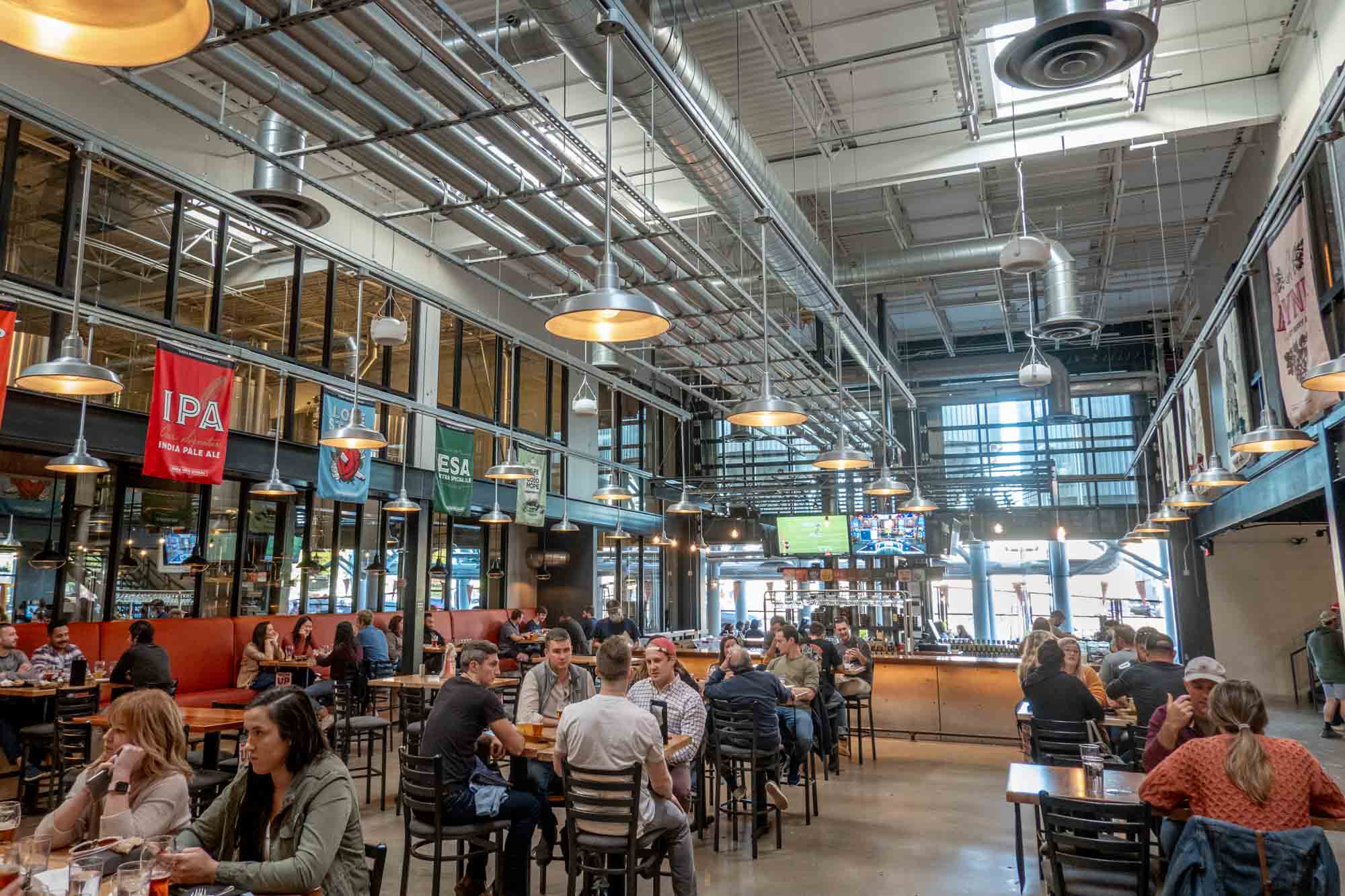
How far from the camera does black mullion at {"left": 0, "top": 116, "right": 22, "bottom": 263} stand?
26.9 ft

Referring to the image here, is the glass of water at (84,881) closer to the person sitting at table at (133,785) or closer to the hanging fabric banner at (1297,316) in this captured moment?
the person sitting at table at (133,785)

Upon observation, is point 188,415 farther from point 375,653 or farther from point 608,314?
point 608,314

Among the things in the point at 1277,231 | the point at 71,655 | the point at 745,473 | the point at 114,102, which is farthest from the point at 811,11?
the point at 745,473

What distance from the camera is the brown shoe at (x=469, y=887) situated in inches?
193

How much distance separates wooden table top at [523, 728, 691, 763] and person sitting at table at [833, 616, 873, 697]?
4.57 meters

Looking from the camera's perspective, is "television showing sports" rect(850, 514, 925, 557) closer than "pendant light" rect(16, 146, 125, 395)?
No

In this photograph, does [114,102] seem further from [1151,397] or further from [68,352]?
[1151,397]

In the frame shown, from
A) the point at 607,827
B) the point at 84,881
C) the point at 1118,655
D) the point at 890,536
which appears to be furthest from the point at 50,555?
the point at 890,536

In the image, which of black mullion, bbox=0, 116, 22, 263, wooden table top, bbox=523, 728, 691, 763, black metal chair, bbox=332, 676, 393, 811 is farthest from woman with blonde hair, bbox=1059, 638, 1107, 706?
black mullion, bbox=0, 116, 22, 263

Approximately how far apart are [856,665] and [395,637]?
20.9 ft

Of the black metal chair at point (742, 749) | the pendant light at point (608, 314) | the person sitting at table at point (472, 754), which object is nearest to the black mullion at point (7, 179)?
the person sitting at table at point (472, 754)

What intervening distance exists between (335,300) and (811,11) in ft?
27.0

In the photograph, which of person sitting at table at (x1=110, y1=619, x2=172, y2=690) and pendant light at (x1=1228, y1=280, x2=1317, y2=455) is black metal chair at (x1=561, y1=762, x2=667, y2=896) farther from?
person sitting at table at (x1=110, y1=619, x2=172, y2=690)

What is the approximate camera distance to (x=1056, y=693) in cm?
598
